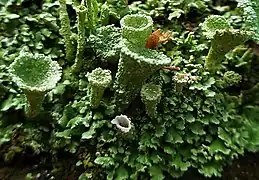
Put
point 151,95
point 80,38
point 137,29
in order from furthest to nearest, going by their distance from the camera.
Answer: point 80,38 → point 151,95 → point 137,29

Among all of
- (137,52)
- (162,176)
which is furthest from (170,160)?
(137,52)

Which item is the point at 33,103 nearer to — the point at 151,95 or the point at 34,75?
the point at 34,75

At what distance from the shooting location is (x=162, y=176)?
4.31 feet

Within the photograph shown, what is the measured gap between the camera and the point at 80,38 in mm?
1391

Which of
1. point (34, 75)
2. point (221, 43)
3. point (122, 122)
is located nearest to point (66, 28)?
point (34, 75)

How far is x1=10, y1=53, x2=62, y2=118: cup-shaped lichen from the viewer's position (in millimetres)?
1176

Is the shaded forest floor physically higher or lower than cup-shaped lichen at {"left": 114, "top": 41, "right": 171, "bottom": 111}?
lower

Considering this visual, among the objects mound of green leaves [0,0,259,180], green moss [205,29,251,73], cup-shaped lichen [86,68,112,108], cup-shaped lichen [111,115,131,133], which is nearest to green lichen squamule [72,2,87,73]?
mound of green leaves [0,0,259,180]

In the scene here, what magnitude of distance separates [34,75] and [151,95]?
36cm

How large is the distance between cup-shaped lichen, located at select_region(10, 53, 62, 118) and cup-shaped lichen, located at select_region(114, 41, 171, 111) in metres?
0.20

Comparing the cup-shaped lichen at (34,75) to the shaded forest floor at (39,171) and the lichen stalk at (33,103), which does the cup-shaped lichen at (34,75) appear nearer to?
the lichen stalk at (33,103)

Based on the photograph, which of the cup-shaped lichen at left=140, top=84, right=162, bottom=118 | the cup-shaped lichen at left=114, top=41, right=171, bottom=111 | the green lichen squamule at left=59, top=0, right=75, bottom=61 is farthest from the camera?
the green lichen squamule at left=59, top=0, right=75, bottom=61

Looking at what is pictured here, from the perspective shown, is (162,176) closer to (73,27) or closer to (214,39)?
(214,39)

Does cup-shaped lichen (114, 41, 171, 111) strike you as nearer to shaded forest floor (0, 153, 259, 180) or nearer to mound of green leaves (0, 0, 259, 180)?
mound of green leaves (0, 0, 259, 180)
